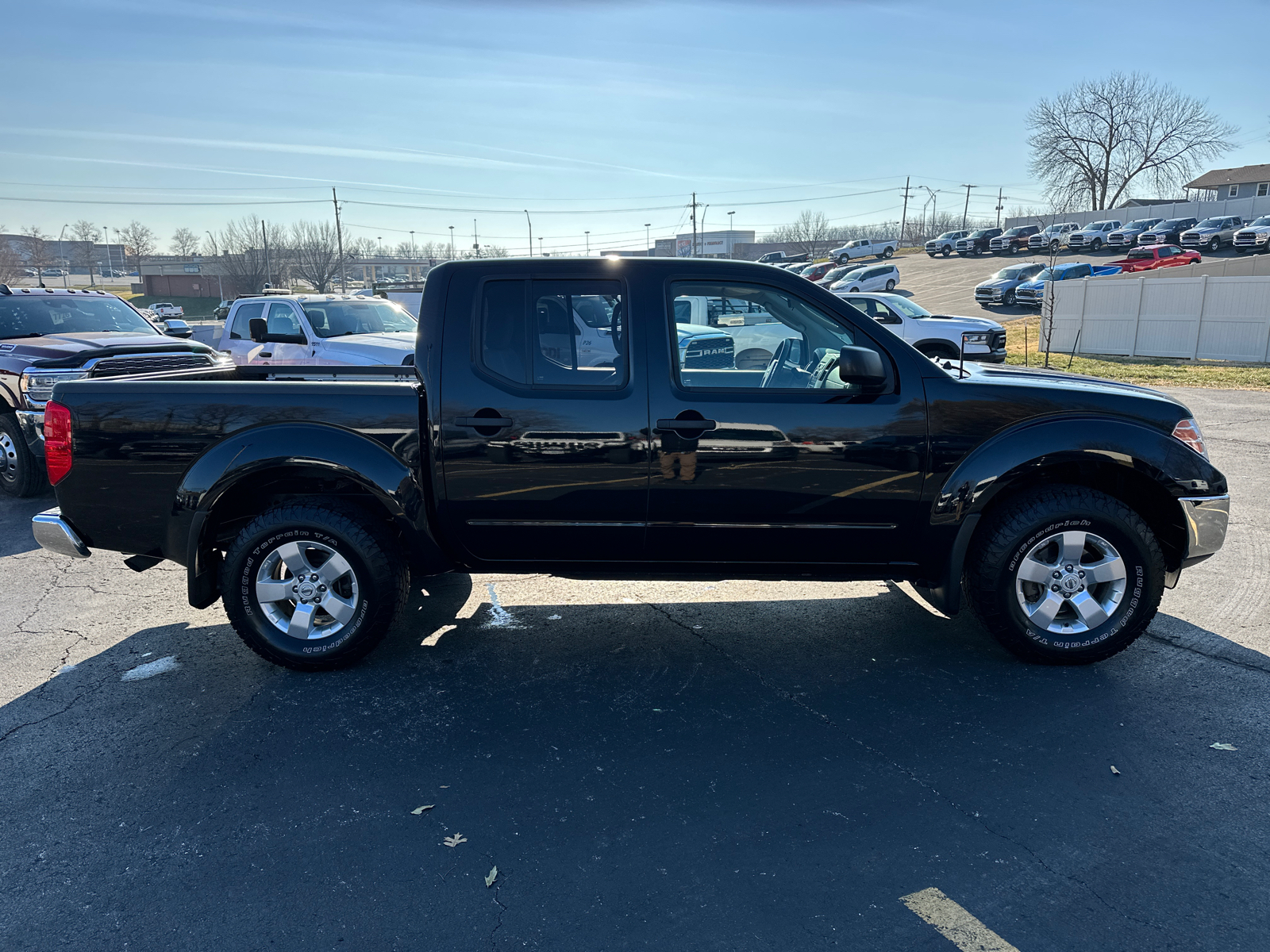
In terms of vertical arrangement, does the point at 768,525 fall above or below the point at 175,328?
below

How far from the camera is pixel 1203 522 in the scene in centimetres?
409

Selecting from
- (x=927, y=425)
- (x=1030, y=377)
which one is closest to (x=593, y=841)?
(x=927, y=425)

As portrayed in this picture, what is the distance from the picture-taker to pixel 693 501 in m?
4.00

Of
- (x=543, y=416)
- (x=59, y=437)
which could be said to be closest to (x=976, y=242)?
(x=543, y=416)

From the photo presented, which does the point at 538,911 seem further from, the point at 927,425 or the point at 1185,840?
the point at 927,425

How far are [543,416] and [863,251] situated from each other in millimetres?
62214

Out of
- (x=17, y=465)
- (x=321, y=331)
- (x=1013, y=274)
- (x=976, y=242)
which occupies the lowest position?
(x=17, y=465)

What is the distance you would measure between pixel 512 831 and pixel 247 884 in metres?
0.85

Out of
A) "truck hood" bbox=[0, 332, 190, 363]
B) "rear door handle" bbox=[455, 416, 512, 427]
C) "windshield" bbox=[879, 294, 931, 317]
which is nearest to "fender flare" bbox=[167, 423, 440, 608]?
"rear door handle" bbox=[455, 416, 512, 427]

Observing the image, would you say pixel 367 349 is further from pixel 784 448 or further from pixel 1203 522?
pixel 1203 522

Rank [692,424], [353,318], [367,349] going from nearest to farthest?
[692,424], [367,349], [353,318]

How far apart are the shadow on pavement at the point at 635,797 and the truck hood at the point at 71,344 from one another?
477 centimetres

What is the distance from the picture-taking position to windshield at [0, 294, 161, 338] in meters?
9.08

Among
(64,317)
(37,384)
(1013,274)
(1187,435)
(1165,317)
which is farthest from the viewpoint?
(1013,274)
